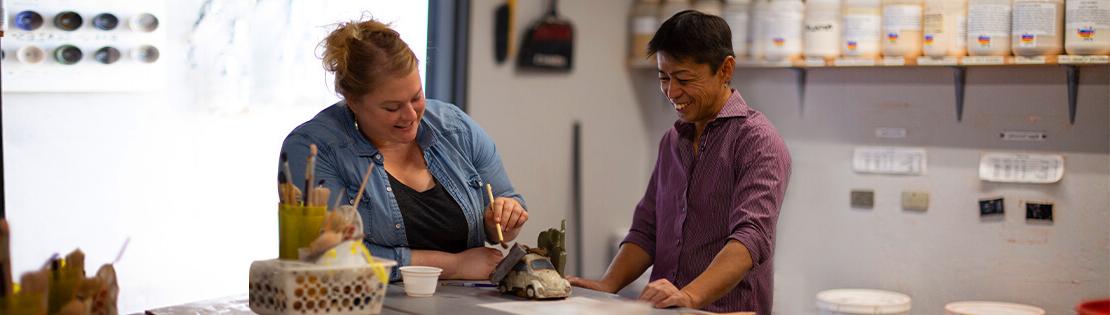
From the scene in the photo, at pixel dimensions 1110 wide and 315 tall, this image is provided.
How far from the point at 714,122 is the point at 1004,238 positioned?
1.97 meters

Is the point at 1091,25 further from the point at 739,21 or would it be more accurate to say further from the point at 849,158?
the point at 739,21

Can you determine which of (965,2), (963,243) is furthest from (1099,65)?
(963,243)

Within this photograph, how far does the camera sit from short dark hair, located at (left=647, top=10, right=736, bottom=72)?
8.45 ft

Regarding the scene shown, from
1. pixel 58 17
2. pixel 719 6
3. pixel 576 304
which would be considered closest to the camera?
pixel 576 304

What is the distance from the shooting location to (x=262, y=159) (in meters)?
3.79

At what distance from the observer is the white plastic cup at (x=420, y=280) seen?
2275 millimetres

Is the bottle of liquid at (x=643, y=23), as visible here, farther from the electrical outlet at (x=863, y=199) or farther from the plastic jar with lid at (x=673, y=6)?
the electrical outlet at (x=863, y=199)

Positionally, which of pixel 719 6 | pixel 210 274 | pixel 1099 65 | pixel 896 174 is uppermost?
pixel 719 6

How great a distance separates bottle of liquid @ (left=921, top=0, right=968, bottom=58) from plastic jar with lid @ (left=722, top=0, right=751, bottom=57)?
0.78 metres

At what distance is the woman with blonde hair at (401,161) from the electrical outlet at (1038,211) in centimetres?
231

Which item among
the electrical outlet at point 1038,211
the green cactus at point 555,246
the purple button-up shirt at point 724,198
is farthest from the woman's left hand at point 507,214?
the electrical outlet at point 1038,211

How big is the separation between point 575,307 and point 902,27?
93.2 inches

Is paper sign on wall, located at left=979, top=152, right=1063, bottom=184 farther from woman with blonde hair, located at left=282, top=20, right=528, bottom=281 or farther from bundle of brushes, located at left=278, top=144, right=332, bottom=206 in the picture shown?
bundle of brushes, located at left=278, top=144, right=332, bottom=206

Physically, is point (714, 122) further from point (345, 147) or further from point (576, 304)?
point (345, 147)
